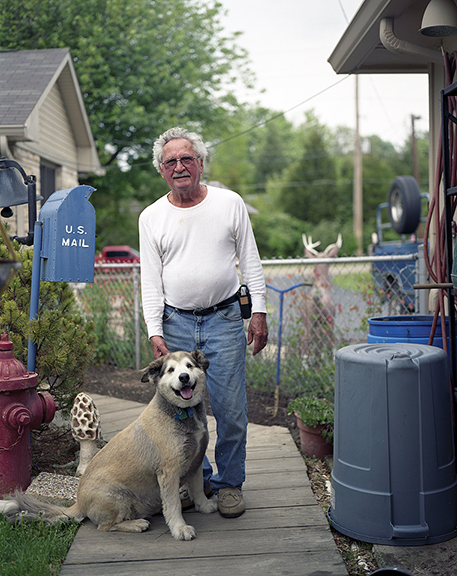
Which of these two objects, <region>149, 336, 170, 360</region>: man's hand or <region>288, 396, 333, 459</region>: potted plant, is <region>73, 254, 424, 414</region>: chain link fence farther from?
<region>149, 336, 170, 360</region>: man's hand

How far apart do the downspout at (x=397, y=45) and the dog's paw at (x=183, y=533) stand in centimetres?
330

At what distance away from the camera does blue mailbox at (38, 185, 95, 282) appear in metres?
3.79

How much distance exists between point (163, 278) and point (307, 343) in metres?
3.10

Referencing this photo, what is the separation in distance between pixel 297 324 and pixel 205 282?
3098 millimetres

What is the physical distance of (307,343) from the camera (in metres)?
6.12

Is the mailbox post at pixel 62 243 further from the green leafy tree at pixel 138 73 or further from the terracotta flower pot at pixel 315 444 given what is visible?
the green leafy tree at pixel 138 73

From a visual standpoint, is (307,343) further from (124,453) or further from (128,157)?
(128,157)

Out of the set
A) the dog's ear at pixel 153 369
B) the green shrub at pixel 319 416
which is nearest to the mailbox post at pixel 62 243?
the dog's ear at pixel 153 369

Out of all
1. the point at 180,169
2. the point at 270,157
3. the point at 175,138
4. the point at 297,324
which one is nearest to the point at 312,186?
the point at 270,157

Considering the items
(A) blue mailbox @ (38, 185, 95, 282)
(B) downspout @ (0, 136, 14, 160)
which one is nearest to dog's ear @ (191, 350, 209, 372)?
(A) blue mailbox @ (38, 185, 95, 282)

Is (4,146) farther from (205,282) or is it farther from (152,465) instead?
(152,465)

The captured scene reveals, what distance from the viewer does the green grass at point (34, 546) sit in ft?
8.56

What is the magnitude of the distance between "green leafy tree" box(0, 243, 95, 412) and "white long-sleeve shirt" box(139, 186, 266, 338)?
3.58 ft

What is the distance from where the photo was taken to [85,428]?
3896 millimetres
